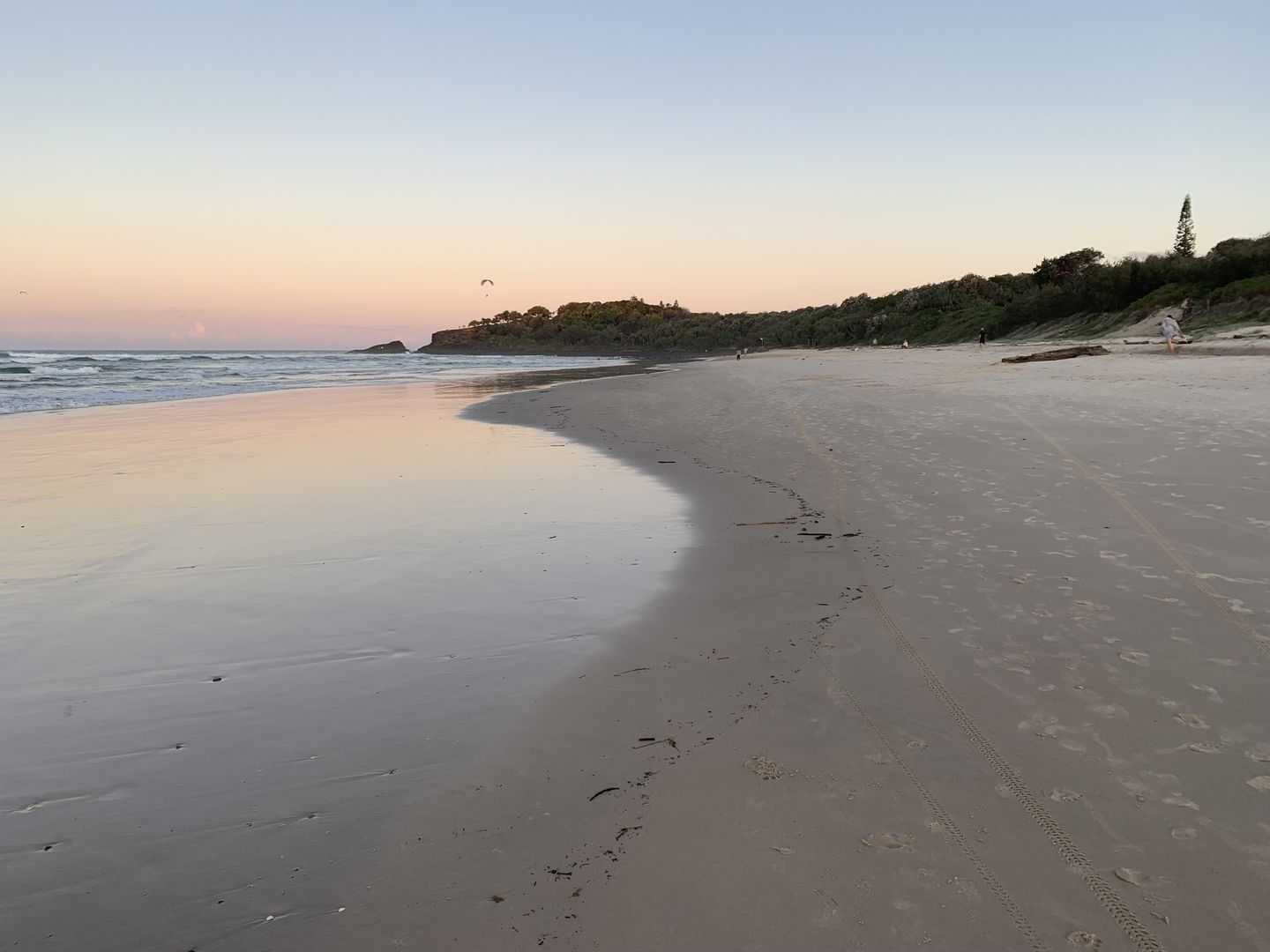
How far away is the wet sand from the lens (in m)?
2.37

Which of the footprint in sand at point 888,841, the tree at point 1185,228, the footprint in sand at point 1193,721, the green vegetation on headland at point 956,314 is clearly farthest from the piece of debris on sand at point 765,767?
the tree at point 1185,228

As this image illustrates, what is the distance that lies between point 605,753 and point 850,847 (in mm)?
1174

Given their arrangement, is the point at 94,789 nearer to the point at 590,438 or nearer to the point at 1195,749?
the point at 1195,749

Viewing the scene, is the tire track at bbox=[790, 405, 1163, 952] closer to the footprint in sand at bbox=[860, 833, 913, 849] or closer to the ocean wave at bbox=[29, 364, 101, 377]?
the footprint in sand at bbox=[860, 833, 913, 849]

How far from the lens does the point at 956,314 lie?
2344 inches

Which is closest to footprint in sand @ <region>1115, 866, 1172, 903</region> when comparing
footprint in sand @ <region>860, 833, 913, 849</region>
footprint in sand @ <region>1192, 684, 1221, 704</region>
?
footprint in sand @ <region>860, 833, 913, 849</region>

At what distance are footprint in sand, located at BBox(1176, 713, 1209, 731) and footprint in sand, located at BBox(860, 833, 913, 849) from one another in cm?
170

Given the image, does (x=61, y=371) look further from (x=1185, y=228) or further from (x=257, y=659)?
(x=1185, y=228)

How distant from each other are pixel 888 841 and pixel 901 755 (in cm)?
64

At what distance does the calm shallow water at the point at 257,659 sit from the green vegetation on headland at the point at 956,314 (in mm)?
32284

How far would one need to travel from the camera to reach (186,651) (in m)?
4.66

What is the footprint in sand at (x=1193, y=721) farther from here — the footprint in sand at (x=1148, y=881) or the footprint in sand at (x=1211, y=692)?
the footprint in sand at (x=1148, y=881)

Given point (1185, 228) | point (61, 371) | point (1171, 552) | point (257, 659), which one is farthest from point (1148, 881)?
point (1185, 228)

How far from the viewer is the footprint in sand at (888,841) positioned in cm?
267
